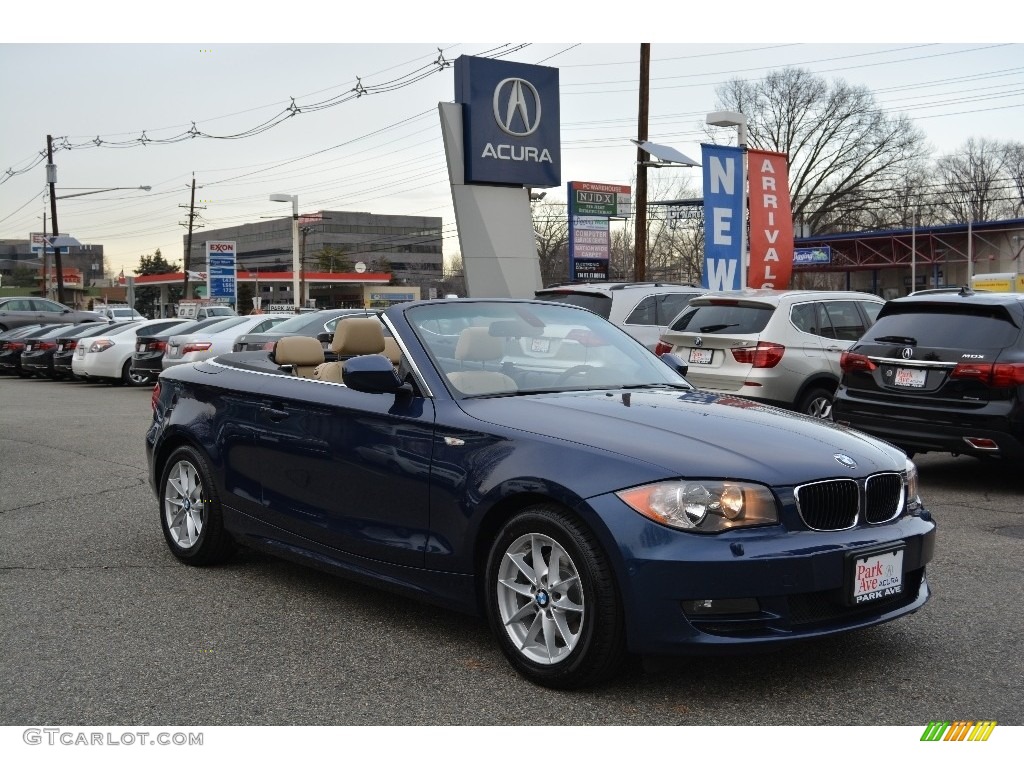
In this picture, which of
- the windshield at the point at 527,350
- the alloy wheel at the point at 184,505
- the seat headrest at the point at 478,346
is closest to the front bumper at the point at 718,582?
the windshield at the point at 527,350

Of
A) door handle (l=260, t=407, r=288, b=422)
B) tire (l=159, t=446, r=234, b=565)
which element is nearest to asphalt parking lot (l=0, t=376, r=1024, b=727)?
tire (l=159, t=446, r=234, b=565)

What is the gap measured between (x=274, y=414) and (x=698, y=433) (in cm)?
236

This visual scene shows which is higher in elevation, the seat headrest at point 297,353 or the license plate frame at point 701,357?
the seat headrest at point 297,353

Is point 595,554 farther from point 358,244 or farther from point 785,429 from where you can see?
point 358,244

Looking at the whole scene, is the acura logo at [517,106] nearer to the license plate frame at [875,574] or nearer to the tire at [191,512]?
the tire at [191,512]

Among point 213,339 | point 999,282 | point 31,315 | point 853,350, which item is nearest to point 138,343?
point 213,339

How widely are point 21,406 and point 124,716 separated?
53.5 ft

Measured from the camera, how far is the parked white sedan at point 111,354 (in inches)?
955

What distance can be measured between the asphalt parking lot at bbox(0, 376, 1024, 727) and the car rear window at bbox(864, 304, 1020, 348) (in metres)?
1.97

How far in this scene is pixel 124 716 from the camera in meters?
4.01

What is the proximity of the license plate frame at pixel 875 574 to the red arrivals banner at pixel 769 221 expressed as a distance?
1625cm

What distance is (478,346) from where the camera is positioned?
17.4 feet

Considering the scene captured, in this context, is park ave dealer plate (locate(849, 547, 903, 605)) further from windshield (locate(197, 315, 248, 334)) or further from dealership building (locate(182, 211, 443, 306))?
dealership building (locate(182, 211, 443, 306))

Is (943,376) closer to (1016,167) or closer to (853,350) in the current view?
(853,350)
